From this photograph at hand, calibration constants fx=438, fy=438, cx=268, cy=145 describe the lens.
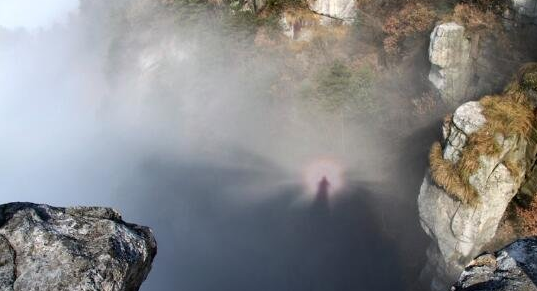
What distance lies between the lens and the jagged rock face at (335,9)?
31516 millimetres

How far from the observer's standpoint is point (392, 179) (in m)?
25.5

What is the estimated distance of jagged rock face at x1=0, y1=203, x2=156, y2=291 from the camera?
508 centimetres

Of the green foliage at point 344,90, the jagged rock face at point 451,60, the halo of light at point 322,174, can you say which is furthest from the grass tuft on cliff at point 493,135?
the halo of light at point 322,174

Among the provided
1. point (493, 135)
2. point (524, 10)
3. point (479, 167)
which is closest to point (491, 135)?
point (493, 135)

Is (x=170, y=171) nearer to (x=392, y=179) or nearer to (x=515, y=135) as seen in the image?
(x=392, y=179)

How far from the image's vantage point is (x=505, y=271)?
234 inches

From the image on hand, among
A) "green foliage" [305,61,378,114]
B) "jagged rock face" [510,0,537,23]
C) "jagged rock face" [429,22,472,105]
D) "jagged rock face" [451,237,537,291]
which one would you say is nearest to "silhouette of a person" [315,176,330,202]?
"green foliage" [305,61,378,114]

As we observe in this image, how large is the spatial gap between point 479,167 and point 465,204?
1700 mm

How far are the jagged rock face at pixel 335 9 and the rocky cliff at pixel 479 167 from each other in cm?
1478

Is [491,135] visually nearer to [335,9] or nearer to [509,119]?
[509,119]

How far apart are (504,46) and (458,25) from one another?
7.68 feet

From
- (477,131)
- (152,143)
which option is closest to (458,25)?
(477,131)

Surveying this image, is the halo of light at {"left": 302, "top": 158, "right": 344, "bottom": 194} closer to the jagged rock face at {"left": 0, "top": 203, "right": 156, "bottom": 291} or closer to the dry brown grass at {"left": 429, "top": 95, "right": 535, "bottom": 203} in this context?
the dry brown grass at {"left": 429, "top": 95, "right": 535, "bottom": 203}

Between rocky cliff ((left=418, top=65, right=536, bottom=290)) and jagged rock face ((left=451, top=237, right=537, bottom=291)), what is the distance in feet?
40.0
